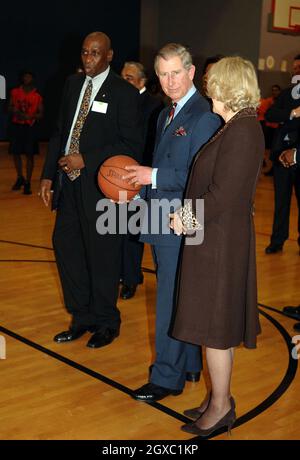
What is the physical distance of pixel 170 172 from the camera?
3.08m

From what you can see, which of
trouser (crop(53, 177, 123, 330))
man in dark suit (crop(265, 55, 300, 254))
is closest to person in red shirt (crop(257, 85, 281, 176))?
man in dark suit (crop(265, 55, 300, 254))

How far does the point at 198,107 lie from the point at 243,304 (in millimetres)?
970

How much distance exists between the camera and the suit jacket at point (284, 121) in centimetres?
618

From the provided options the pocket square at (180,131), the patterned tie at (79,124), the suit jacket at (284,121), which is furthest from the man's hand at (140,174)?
the suit jacket at (284,121)

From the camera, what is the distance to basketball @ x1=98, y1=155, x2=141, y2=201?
3.46m

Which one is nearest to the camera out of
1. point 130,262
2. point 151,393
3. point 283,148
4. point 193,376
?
point 151,393

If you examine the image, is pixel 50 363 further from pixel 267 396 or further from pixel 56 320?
pixel 267 396

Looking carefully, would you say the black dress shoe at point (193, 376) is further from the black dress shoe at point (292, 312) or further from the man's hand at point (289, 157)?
the man's hand at point (289, 157)

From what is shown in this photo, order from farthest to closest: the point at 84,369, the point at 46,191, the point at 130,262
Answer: the point at 130,262 < the point at 46,191 < the point at 84,369

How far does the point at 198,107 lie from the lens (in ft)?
10.1

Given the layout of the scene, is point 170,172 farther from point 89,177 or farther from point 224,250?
point 89,177

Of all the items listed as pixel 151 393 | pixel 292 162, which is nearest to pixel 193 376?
pixel 151 393

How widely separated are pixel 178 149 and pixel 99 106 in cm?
108

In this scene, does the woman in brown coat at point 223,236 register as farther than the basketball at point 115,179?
No
